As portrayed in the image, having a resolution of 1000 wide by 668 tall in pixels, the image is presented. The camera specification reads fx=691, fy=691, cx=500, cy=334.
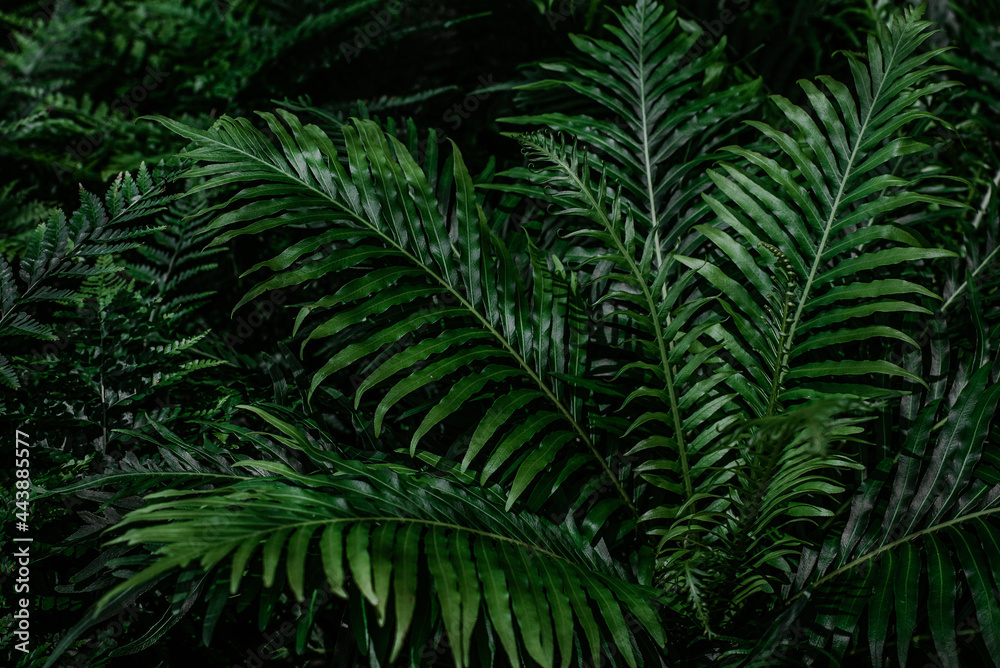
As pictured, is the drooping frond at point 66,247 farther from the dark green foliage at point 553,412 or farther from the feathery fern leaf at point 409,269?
the feathery fern leaf at point 409,269

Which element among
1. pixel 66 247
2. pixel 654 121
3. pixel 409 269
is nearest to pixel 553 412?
pixel 409 269

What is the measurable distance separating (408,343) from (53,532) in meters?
0.72

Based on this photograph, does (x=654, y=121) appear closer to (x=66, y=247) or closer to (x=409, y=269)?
(x=409, y=269)

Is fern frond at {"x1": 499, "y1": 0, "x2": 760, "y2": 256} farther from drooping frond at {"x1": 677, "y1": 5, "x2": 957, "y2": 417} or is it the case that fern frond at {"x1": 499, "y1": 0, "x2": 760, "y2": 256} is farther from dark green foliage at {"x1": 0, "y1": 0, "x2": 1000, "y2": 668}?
drooping frond at {"x1": 677, "y1": 5, "x2": 957, "y2": 417}

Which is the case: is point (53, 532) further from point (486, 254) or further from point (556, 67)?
point (556, 67)

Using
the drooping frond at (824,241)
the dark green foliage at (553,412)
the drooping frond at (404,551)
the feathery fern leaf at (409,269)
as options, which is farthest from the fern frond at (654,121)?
the drooping frond at (404,551)

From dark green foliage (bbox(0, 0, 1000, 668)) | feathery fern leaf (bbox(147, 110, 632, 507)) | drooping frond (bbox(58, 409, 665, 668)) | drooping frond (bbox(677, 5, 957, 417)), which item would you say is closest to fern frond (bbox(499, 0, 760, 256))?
dark green foliage (bbox(0, 0, 1000, 668))

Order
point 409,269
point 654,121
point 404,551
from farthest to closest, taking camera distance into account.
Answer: point 654,121
point 409,269
point 404,551

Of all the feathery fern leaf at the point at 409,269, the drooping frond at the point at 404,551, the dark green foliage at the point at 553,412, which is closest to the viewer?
the drooping frond at the point at 404,551

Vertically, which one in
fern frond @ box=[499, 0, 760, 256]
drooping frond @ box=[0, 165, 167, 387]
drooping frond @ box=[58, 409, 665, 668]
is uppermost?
fern frond @ box=[499, 0, 760, 256]

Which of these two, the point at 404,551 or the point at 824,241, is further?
the point at 824,241

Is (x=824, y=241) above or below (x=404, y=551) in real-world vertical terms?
above

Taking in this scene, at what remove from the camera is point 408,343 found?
1426mm

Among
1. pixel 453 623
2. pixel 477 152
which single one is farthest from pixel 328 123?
pixel 453 623
